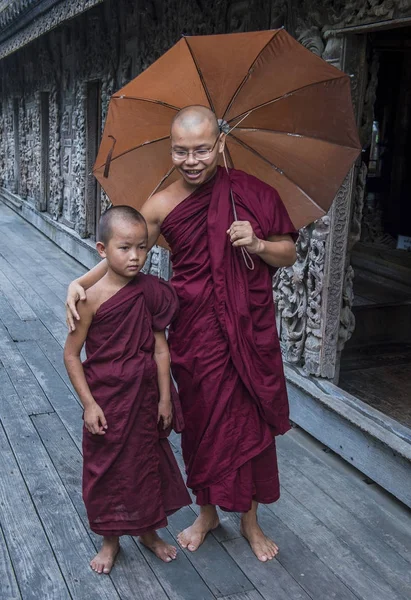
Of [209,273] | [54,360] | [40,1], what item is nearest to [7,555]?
[209,273]

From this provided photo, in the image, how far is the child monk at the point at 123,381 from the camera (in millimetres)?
2605

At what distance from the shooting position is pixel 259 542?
298cm

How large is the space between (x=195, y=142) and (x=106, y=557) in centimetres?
161

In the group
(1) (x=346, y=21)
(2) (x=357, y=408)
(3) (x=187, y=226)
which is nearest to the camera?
(3) (x=187, y=226)

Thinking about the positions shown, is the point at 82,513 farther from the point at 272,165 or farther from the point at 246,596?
the point at 272,165

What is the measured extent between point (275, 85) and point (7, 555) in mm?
2107

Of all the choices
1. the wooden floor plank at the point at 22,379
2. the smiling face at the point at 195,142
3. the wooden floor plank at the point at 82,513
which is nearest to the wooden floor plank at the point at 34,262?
the wooden floor plank at the point at 22,379

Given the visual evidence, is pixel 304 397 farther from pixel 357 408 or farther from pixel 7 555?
pixel 7 555

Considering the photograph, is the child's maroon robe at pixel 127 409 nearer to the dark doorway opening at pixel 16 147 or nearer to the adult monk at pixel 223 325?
the adult monk at pixel 223 325

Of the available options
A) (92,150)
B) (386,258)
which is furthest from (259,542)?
(92,150)

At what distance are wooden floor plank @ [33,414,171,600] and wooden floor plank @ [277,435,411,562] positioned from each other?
102 centimetres

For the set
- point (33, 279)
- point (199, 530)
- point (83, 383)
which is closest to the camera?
point (83, 383)

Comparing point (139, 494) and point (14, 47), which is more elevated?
point (14, 47)

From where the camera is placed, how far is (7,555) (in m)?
2.89
